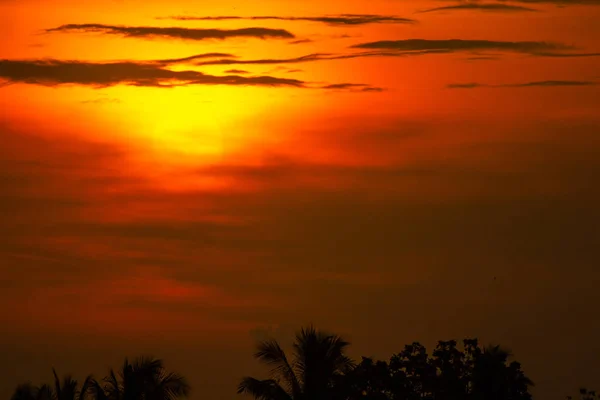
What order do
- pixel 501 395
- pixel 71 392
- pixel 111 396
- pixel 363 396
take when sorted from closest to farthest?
1. pixel 501 395
2. pixel 363 396
3. pixel 111 396
4. pixel 71 392

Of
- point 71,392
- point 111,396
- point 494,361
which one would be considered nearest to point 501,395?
point 494,361

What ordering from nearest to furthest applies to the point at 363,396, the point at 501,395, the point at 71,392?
the point at 501,395, the point at 363,396, the point at 71,392

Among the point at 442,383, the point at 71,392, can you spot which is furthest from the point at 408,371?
the point at 71,392

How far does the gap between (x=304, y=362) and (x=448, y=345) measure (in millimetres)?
5412

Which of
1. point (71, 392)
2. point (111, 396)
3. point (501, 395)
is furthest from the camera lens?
point (71, 392)

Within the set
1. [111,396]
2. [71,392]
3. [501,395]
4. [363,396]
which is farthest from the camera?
[71,392]

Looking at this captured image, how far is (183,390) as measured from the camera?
2165 inches

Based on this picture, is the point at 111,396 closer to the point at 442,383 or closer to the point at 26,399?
the point at 26,399

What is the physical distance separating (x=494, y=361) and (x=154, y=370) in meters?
13.6

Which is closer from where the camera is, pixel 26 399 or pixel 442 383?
pixel 442 383

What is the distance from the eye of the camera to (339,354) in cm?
5238

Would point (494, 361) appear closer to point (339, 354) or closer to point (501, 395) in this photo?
point (501, 395)

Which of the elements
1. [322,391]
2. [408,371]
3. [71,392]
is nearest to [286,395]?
[322,391]

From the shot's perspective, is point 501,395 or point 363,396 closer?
point 501,395
